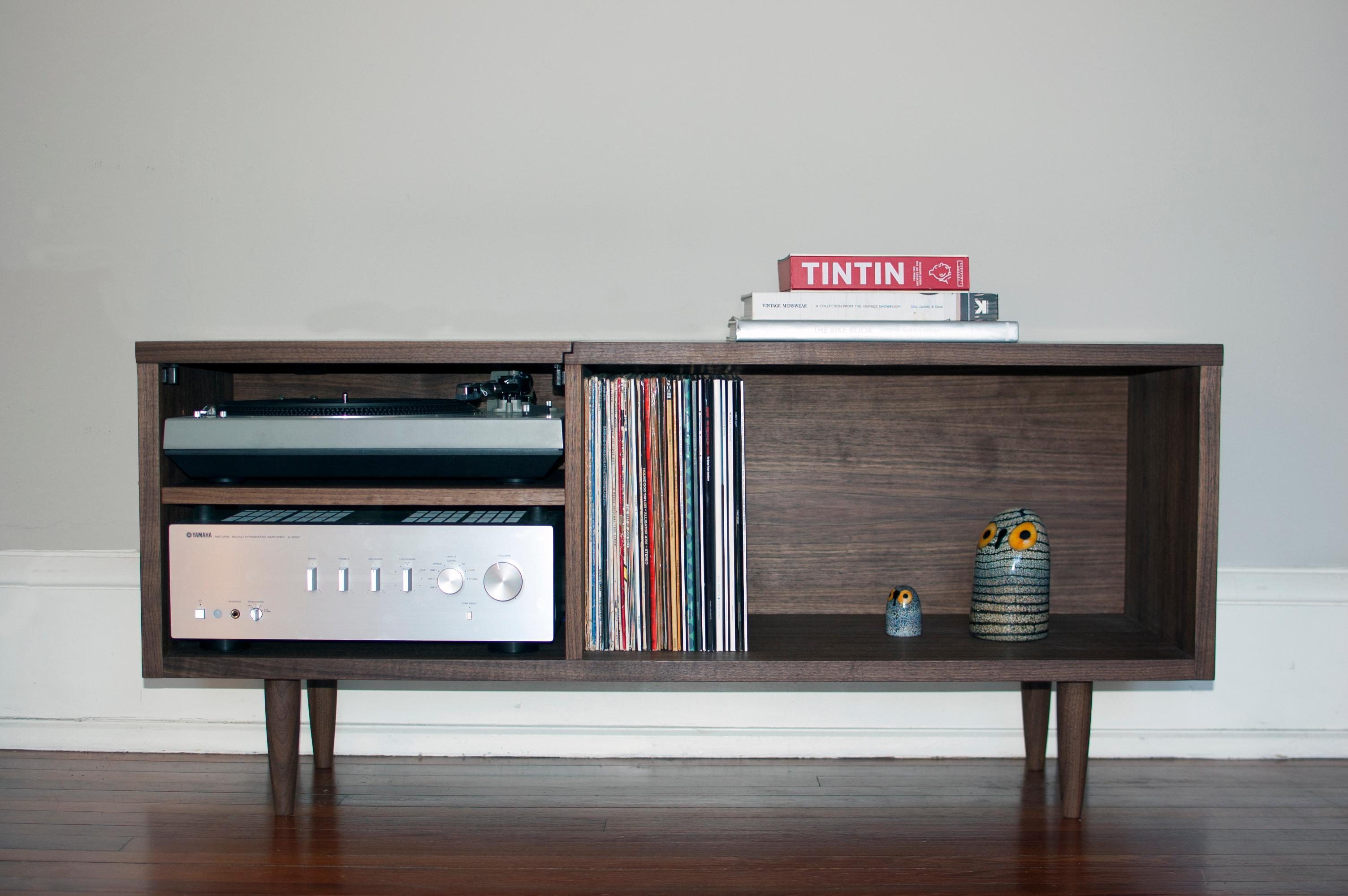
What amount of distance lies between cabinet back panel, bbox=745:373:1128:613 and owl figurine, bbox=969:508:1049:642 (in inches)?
6.2

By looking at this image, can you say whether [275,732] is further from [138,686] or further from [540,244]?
[540,244]

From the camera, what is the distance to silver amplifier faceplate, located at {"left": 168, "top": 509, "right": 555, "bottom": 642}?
1.14 m

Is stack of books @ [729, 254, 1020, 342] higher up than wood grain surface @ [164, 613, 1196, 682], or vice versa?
stack of books @ [729, 254, 1020, 342]

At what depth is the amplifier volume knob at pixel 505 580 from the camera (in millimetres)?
1139

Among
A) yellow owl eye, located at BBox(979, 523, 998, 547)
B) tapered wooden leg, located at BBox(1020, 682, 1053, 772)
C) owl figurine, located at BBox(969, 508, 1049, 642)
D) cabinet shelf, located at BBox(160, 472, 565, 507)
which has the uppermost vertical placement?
cabinet shelf, located at BBox(160, 472, 565, 507)

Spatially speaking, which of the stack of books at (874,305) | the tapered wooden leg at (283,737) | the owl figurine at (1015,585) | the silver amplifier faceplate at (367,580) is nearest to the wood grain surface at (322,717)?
the tapered wooden leg at (283,737)

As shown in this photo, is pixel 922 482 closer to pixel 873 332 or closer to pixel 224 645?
pixel 873 332

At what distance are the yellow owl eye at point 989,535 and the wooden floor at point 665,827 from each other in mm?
358

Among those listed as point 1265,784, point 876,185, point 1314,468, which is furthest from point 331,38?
point 1265,784

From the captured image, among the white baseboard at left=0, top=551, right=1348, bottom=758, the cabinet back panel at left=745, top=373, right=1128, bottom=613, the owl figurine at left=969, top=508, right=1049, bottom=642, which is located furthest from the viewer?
the white baseboard at left=0, top=551, right=1348, bottom=758

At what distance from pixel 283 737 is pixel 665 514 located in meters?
0.56

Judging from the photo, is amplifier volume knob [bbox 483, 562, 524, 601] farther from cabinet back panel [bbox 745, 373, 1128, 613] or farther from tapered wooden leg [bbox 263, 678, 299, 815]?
cabinet back panel [bbox 745, 373, 1128, 613]

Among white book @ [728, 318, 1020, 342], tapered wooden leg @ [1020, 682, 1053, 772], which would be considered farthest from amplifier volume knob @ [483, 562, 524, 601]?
tapered wooden leg @ [1020, 682, 1053, 772]

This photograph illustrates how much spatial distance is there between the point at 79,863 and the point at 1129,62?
1757 mm
